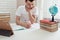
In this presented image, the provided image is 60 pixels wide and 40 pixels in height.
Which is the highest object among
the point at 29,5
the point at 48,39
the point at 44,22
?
the point at 29,5

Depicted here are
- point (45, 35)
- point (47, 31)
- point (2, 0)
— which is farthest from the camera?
point (2, 0)

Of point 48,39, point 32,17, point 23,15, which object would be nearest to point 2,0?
point 23,15

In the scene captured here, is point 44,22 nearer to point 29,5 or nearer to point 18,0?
point 29,5

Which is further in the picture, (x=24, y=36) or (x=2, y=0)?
(x=2, y=0)

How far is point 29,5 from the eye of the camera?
6.91 feet

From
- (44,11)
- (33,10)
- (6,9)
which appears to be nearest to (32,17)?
(33,10)

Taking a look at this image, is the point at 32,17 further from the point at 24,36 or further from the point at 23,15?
the point at 24,36

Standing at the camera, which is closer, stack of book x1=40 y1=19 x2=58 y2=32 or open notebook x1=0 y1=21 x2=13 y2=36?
open notebook x1=0 y1=21 x2=13 y2=36

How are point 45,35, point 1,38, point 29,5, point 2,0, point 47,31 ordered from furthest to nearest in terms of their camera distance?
point 2,0 → point 29,5 → point 47,31 → point 45,35 → point 1,38

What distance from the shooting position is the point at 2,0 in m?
2.95

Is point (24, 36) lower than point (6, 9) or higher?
lower

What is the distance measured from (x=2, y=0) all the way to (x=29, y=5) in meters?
1.08

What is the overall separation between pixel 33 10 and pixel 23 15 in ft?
0.70

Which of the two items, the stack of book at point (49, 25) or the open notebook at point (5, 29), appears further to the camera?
the stack of book at point (49, 25)
